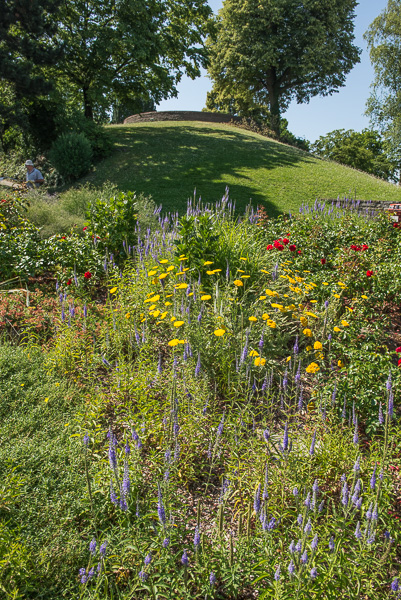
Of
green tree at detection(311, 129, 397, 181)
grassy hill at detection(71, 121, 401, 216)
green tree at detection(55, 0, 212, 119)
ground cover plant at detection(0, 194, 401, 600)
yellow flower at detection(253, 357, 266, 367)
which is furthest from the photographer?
green tree at detection(311, 129, 397, 181)

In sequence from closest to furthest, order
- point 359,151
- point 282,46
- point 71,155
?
1. point 71,155
2. point 282,46
3. point 359,151

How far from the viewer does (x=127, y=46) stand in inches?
720

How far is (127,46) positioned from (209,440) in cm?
2072

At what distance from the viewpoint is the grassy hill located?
41.4ft

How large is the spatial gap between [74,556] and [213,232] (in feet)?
12.4

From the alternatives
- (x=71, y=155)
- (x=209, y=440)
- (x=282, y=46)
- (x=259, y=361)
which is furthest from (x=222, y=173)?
(x=282, y=46)

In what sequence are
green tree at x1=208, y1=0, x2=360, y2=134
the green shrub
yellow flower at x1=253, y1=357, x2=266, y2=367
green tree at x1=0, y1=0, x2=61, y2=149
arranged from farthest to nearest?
green tree at x1=208, y1=0, x2=360, y2=134, the green shrub, green tree at x1=0, y1=0, x2=61, y2=149, yellow flower at x1=253, y1=357, x2=266, y2=367

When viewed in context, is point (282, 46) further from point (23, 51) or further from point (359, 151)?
point (23, 51)

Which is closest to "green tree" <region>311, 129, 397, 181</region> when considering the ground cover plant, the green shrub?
the green shrub

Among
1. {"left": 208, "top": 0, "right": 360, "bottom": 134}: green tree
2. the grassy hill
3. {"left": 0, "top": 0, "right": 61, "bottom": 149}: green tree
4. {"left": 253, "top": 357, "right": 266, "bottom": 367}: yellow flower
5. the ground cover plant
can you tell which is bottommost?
the ground cover plant

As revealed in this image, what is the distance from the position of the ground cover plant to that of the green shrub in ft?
38.6

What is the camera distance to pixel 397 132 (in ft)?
A: 76.2

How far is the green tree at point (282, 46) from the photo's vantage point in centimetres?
2588

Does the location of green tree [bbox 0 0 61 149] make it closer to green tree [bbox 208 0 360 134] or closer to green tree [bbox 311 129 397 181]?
green tree [bbox 208 0 360 134]
